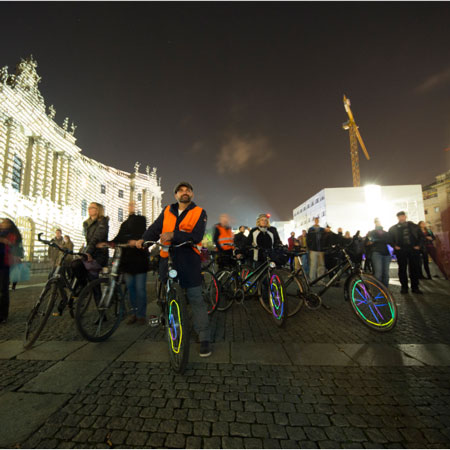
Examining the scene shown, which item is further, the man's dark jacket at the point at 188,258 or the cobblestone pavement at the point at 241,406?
the man's dark jacket at the point at 188,258

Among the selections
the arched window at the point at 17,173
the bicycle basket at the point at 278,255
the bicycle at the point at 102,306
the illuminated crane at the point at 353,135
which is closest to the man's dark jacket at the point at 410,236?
the bicycle basket at the point at 278,255

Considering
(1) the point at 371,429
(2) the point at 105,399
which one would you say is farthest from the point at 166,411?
(1) the point at 371,429

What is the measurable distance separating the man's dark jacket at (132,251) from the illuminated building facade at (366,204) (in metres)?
44.6

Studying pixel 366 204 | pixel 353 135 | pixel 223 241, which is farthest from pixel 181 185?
pixel 353 135

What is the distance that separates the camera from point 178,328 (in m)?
2.59

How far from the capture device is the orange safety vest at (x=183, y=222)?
2.98 meters

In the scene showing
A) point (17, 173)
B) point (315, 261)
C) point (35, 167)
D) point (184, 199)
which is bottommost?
point (315, 261)

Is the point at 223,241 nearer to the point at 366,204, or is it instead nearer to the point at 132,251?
the point at 132,251

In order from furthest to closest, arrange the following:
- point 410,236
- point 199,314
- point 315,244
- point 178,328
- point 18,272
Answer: point 315,244 → point 410,236 → point 18,272 → point 199,314 → point 178,328

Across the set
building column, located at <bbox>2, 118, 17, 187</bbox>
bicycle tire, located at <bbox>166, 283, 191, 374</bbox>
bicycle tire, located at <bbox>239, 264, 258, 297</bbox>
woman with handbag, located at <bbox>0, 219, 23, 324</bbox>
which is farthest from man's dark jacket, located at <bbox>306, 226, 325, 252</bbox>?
building column, located at <bbox>2, 118, 17, 187</bbox>

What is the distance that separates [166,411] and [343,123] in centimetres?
9583

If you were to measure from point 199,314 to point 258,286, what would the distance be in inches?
80.9

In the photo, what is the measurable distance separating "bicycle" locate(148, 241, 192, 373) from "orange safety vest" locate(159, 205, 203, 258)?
172 millimetres

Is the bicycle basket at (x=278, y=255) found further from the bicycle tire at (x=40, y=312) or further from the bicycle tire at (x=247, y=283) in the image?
the bicycle tire at (x=40, y=312)
